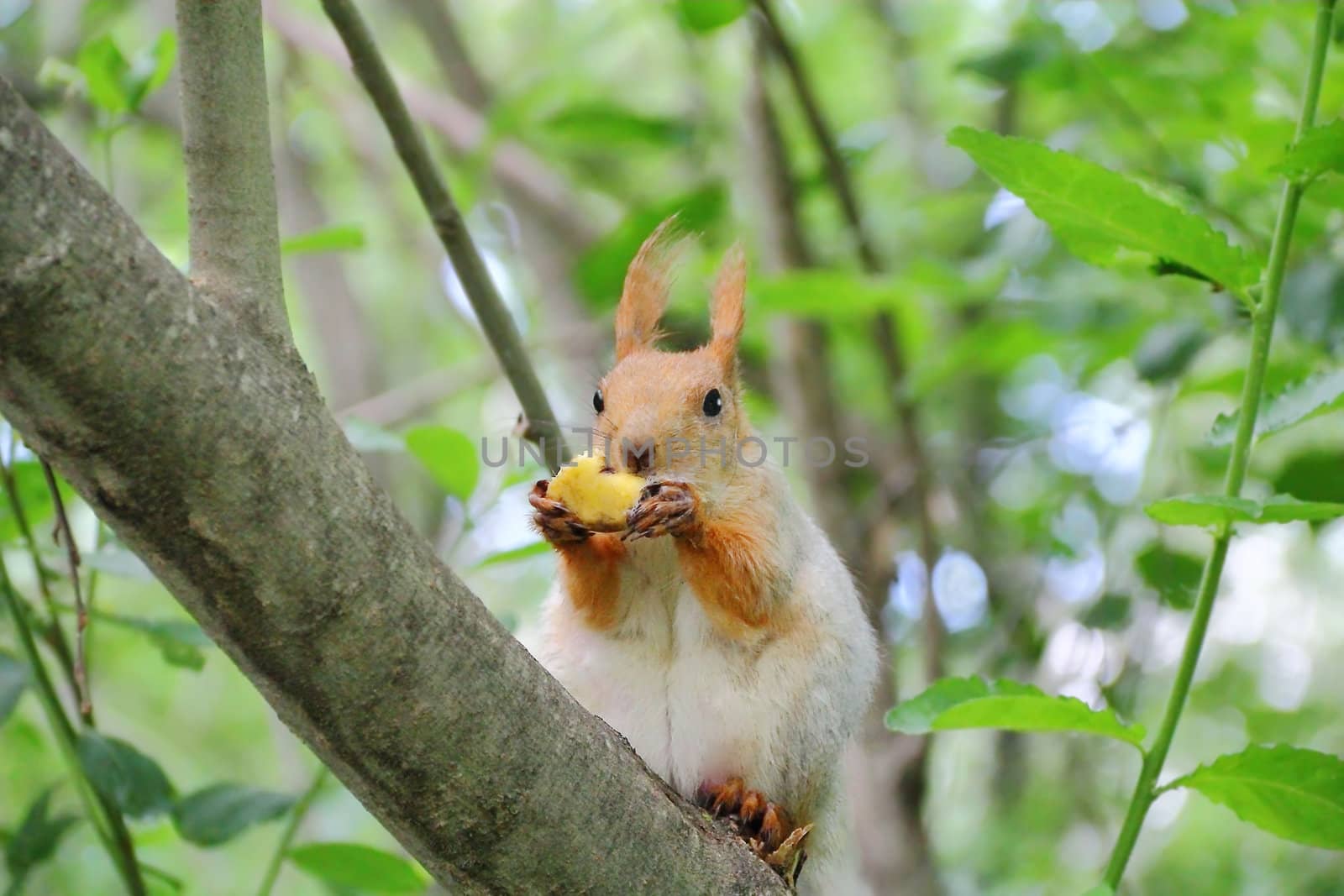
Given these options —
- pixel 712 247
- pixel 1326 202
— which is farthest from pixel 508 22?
pixel 1326 202

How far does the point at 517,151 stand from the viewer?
14.5 ft

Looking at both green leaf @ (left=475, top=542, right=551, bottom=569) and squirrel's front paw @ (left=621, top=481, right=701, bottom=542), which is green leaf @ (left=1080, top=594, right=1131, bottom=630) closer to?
squirrel's front paw @ (left=621, top=481, right=701, bottom=542)

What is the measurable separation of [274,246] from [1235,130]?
1999 mm

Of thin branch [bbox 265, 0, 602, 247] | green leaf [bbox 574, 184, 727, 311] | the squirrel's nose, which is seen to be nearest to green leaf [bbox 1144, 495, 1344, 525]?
the squirrel's nose

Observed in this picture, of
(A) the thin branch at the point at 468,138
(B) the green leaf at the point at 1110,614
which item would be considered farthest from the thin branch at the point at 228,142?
(A) the thin branch at the point at 468,138

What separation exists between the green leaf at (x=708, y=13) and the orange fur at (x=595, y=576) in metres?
1.15

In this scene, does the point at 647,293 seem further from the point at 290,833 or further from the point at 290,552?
the point at 290,552

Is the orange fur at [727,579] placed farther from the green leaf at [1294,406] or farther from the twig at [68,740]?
the twig at [68,740]

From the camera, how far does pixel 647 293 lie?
2.67 m

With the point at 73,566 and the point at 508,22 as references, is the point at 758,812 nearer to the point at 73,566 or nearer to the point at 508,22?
the point at 73,566

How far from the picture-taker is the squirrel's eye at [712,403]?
248cm

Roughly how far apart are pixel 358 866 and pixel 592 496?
2.19ft

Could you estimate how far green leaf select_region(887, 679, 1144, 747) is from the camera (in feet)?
5.30

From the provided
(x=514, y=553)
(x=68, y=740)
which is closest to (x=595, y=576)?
(x=514, y=553)
